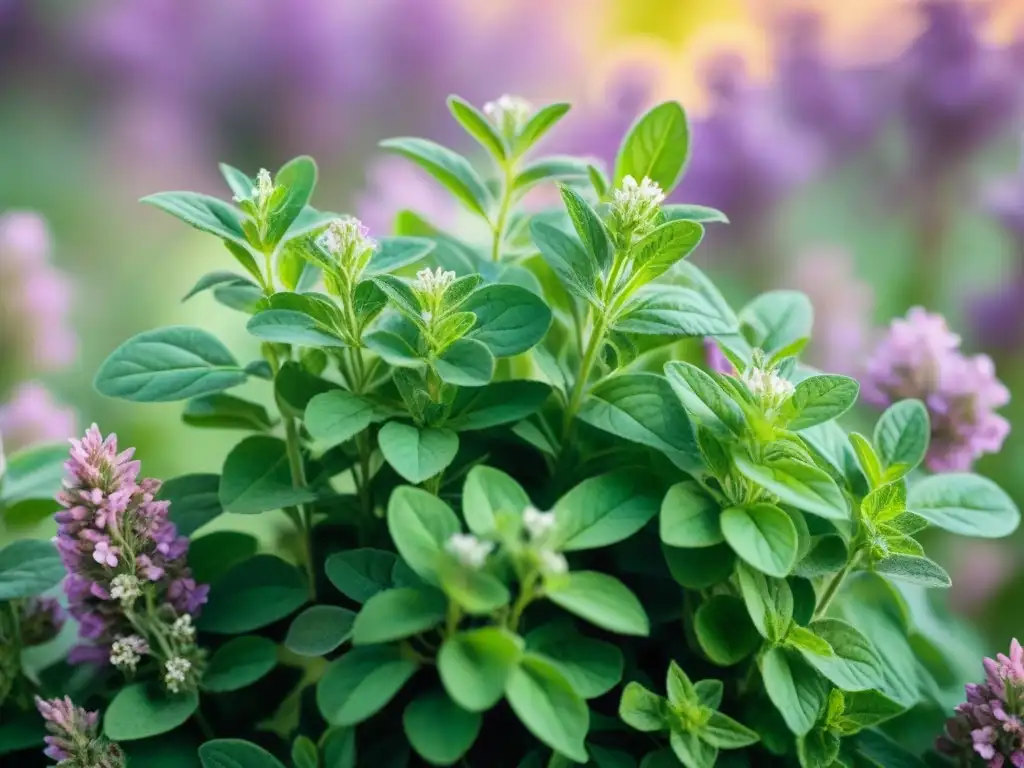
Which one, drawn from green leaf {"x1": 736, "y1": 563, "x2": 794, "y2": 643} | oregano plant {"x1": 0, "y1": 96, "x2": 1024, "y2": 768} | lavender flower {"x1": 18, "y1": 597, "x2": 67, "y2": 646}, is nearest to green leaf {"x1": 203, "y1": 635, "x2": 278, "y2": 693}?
oregano plant {"x1": 0, "y1": 96, "x2": 1024, "y2": 768}

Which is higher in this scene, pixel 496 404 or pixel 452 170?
pixel 452 170

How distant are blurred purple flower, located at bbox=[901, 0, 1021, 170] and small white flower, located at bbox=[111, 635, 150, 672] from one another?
0.88 meters

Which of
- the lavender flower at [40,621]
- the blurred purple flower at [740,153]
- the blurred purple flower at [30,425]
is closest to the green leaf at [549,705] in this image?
the lavender flower at [40,621]

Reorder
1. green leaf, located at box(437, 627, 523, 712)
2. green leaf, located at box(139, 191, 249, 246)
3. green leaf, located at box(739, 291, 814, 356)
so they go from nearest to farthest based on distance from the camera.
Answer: green leaf, located at box(437, 627, 523, 712) → green leaf, located at box(139, 191, 249, 246) → green leaf, located at box(739, 291, 814, 356)

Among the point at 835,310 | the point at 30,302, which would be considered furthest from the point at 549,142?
the point at 30,302

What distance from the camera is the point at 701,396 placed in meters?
0.44

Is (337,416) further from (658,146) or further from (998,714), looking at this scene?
(998,714)

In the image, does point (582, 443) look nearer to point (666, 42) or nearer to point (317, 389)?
point (317, 389)

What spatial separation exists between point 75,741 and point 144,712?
3cm

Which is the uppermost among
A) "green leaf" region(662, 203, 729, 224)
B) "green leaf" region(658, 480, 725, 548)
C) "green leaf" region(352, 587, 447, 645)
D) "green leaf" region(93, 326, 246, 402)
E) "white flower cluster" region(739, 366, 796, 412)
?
"green leaf" region(662, 203, 729, 224)

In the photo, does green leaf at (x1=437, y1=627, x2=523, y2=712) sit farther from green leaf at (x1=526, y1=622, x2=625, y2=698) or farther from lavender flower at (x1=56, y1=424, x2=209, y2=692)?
lavender flower at (x1=56, y1=424, x2=209, y2=692)

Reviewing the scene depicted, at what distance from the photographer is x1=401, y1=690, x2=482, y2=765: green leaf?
1.24 feet

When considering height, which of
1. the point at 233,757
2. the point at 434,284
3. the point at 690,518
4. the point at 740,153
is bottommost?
the point at 233,757

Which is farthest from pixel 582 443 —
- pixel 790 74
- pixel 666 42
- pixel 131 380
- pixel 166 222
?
pixel 666 42
